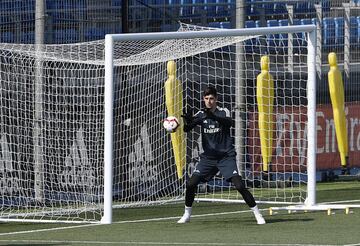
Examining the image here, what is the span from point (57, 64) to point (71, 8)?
11.6 ft

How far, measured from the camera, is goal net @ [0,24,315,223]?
59.8ft

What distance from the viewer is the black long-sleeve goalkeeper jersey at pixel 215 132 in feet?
50.4

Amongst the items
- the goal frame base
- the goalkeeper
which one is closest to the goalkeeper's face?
the goalkeeper

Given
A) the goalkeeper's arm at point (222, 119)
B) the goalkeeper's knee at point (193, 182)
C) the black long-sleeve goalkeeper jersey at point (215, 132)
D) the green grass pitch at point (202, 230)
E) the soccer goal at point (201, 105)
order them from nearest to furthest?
the green grass pitch at point (202, 230), the goalkeeper's arm at point (222, 119), the black long-sleeve goalkeeper jersey at point (215, 132), the goalkeeper's knee at point (193, 182), the soccer goal at point (201, 105)

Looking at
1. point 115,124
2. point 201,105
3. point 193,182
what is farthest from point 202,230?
point 201,105

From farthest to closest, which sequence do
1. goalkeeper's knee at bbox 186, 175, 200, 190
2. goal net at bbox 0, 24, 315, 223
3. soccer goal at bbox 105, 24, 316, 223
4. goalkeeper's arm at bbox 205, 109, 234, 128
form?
soccer goal at bbox 105, 24, 316, 223
goal net at bbox 0, 24, 315, 223
goalkeeper's knee at bbox 186, 175, 200, 190
goalkeeper's arm at bbox 205, 109, 234, 128

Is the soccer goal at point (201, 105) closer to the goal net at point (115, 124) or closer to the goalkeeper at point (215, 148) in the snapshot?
the goal net at point (115, 124)

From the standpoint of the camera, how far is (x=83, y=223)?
16094 mm

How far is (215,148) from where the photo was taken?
15492mm

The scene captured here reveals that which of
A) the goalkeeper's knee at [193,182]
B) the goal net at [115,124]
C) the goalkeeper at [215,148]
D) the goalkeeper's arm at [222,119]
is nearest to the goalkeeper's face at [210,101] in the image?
the goalkeeper at [215,148]

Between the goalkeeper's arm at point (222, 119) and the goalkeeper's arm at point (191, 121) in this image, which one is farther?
the goalkeeper's arm at point (191, 121)

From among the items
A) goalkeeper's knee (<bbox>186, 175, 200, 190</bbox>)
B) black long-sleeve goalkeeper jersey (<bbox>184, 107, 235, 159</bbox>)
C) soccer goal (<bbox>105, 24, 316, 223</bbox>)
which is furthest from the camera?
soccer goal (<bbox>105, 24, 316, 223</bbox>)

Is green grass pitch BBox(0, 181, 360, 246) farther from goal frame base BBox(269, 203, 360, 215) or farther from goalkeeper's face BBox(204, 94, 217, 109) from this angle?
goalkeeper's face BBox(204, 94, 217, 109)

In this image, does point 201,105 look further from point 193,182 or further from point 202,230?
point 202,230
